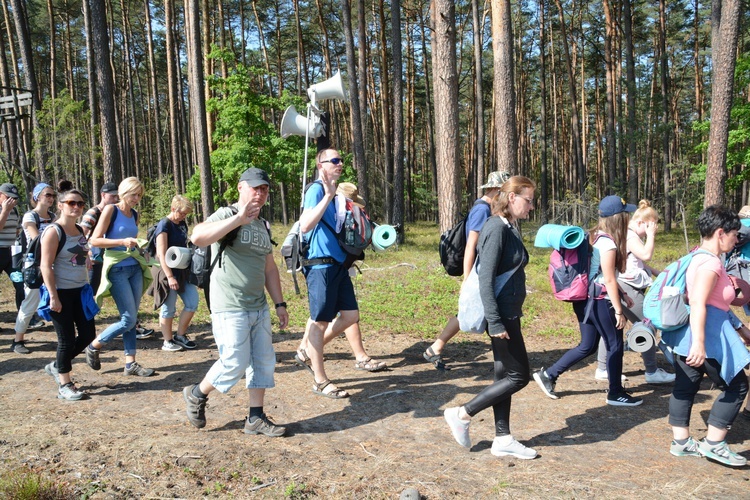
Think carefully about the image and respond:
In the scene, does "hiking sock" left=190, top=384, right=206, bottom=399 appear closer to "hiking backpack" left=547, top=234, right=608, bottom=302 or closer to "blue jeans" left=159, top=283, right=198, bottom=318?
"blue jeans" left=159, top=283, right=198, bottom=318

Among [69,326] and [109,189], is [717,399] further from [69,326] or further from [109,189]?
[109,189]

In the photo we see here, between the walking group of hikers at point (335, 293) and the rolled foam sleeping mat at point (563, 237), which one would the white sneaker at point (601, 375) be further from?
the rolled foam sleeping mat at point (563, 237)

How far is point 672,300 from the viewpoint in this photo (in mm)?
3787

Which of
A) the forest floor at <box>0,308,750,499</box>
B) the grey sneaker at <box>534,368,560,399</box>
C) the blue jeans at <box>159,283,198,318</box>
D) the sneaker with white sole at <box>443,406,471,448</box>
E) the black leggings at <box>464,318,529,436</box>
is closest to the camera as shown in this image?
the forest floor at <box>0,308,750,499</box>

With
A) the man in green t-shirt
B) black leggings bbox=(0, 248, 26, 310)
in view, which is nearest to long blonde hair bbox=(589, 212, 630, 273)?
the man in green t-shirt

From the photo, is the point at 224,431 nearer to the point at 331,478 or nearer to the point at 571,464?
the point at 331,478

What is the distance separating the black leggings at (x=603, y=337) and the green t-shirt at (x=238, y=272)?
2.94 m

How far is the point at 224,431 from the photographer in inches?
169

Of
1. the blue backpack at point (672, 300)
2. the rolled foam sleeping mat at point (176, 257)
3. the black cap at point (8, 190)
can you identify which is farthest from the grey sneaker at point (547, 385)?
the black cap at point (8, 190)

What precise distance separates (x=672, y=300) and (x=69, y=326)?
192 inches

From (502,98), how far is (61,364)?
30.8 ft

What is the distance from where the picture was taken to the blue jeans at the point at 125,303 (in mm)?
5684

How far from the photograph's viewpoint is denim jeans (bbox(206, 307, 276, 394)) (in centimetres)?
400

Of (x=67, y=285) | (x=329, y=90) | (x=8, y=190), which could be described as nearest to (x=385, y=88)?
(x=329, y=90)
